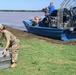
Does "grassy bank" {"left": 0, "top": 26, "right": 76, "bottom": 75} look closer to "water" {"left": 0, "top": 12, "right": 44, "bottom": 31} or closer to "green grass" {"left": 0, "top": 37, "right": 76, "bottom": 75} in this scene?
"green grass" {"left": 0, "top": 37, "right": 76, "bottom": 75}

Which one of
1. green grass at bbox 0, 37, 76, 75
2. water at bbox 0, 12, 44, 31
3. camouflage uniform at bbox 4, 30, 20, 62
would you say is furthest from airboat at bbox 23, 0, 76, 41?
water at bbox 0, 12, 44, 31

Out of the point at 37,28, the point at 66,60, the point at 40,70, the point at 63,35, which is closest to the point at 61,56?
the point at 66,60

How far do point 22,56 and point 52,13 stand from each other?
783 cm

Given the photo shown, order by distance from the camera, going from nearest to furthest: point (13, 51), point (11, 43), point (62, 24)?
point (13, 51) → point (11, 43) → point (62, 24)

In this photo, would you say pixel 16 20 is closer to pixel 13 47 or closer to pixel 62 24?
pixel 62 24

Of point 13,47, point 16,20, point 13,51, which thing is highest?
point 13,47

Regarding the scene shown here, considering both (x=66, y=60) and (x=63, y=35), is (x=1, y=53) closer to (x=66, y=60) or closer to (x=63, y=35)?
(x=66, y=60)

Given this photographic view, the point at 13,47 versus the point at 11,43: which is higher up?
the point at 11,43

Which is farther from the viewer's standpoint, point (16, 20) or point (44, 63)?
point (16, 20)

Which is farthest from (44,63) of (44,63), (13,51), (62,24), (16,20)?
(16,20)

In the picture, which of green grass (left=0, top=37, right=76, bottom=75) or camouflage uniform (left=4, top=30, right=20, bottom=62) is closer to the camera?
green grass (left=0, top=37, right=76, bottom=75)

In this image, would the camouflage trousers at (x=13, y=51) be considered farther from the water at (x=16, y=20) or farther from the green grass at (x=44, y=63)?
the water at (x=16, y=20)

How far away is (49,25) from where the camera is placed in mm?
16578

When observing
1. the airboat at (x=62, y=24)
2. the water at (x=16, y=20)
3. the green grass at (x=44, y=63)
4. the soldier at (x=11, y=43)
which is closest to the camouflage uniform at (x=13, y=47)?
the soldier at (x=11, y=43)
